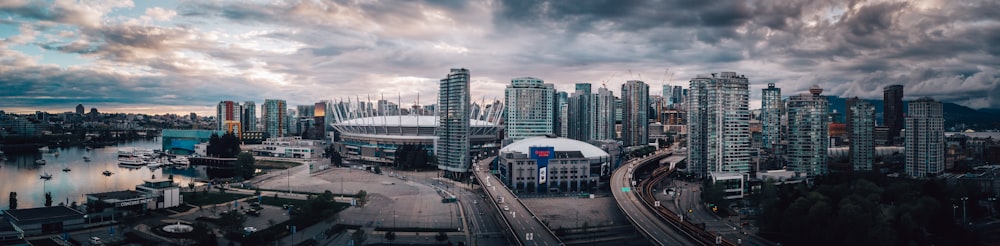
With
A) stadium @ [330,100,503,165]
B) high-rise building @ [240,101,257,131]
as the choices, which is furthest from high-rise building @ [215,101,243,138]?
stadium @ [330,100,503,165]

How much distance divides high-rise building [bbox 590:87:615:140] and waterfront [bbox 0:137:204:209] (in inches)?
1731

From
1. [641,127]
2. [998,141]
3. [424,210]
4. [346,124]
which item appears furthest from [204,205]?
[998,141]

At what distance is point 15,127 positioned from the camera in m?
80.6

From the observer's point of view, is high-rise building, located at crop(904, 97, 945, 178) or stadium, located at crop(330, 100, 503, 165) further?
stadium, located at crop(330, 100, 503, 165)

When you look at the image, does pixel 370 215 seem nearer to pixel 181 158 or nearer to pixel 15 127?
pixel 181 158

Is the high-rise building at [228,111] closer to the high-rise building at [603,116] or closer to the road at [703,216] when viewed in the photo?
the high-rise building at [603,116]

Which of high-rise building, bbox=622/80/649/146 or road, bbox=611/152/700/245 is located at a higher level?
high-rise building, bbox=622/80/649/146

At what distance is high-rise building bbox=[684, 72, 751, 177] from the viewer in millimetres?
44656

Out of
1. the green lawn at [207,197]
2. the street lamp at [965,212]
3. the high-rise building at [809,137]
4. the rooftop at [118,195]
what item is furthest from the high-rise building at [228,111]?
the street lamp at [965,212]

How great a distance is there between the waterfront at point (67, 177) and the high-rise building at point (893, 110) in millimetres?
73223

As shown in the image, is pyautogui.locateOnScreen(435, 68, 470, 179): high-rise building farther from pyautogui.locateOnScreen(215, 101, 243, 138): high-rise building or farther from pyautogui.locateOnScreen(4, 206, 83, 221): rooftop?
pyautogui.locateOnScreen(215, 101, 243, 138): high-rise building

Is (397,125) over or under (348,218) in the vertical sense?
over

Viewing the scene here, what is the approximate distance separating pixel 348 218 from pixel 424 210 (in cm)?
416

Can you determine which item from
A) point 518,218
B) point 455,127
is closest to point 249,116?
point 455,127
